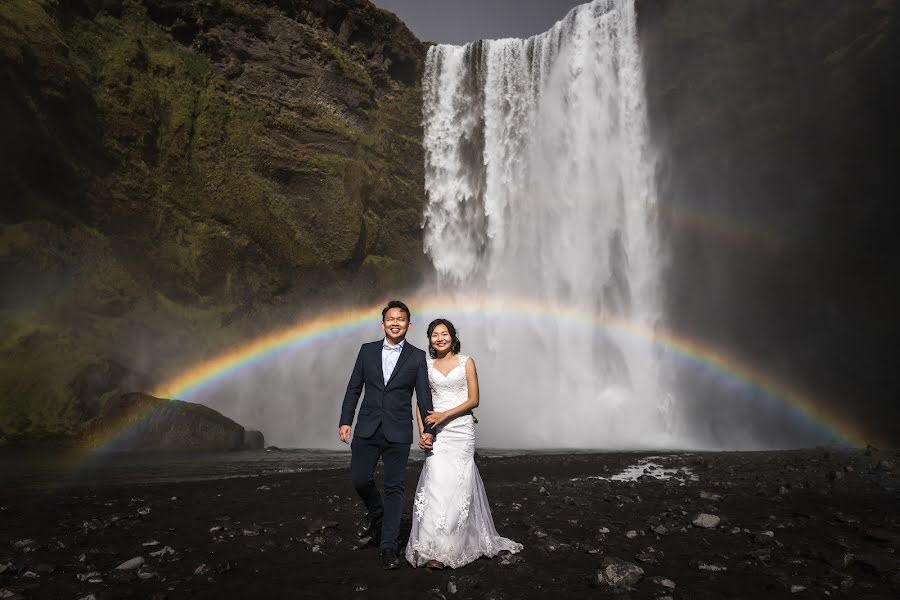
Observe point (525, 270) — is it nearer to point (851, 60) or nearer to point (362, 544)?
point (851, 60)

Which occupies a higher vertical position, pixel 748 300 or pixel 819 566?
pixel 748 300

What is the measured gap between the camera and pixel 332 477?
12.2 metres

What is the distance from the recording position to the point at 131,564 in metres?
5.00

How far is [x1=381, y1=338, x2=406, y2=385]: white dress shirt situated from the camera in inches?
216

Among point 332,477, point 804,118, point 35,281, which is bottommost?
point 332,477

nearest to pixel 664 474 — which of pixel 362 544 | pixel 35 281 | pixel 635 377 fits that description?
pixel 362 544

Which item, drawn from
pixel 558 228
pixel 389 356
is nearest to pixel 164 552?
pixel 389 356

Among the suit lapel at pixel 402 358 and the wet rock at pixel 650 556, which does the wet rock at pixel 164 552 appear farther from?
the wet rock at pixel 650 556

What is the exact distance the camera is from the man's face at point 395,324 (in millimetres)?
5449

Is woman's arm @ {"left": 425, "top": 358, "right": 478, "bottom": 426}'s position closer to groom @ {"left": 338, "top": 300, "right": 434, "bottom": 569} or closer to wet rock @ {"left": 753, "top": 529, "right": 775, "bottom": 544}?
groom @ {"left": 338, "top": 300, "right": 434, "bottom": 569}

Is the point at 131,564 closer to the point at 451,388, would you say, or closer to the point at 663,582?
the point at 451,388

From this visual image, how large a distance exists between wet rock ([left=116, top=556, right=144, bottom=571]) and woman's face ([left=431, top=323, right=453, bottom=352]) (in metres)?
3.41

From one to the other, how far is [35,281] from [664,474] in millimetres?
26717

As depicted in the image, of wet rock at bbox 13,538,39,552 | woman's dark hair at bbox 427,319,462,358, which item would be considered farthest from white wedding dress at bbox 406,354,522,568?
wet rock at bbox 13,538,39,552
